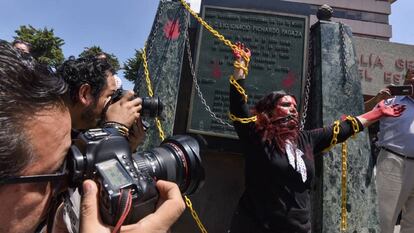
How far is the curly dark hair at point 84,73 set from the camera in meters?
2.34

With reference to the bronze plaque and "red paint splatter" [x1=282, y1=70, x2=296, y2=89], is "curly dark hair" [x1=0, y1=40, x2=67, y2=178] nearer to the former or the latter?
the bronze plaque

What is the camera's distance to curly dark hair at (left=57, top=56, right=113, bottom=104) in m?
2.34

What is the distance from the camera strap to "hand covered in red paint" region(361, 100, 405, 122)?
2833 millimetres

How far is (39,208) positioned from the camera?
101 cm

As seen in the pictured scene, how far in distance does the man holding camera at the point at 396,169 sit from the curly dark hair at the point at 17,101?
343 centimetres

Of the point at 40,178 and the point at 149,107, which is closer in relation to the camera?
the point at 40,178

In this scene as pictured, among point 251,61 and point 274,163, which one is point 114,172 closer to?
point 274,163

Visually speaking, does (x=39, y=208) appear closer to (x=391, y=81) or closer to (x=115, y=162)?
(x=115, y=162)

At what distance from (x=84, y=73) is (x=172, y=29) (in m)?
1.91

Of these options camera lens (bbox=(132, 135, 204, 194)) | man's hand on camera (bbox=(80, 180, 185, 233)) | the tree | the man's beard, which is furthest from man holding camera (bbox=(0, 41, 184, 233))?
the tree

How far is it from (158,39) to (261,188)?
2.13m

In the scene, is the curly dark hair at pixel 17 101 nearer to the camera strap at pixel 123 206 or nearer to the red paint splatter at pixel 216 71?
the camera strap at pixel 123 206

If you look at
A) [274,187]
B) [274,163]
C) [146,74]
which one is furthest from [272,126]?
[146,74]

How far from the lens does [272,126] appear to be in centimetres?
289
